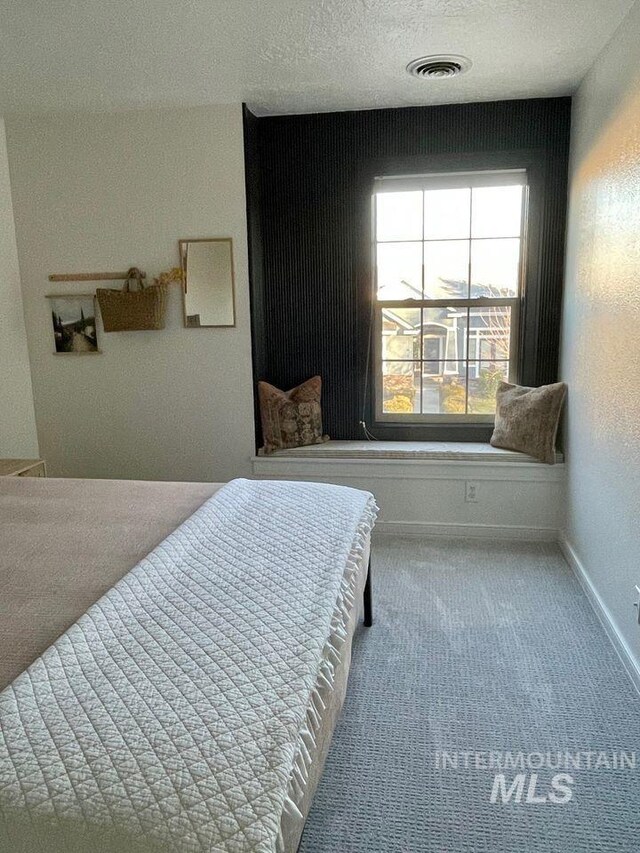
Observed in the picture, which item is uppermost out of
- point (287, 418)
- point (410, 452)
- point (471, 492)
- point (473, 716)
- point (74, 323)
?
point (74, 323)


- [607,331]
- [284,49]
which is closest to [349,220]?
[284,49]

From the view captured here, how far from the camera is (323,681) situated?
49.0 inches

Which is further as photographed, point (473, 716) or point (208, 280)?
point (208, 280)

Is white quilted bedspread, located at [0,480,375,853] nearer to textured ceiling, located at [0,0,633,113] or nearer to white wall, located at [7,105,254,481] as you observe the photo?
white wall, located at [7,105,254,481]

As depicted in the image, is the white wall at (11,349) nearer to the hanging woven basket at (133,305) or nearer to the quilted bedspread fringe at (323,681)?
the hanging woven basket at (133,305)

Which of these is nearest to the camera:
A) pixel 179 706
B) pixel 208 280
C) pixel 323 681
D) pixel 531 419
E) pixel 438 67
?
pixel 179 706

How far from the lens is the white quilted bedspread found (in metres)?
0.89

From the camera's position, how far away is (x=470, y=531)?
3.38 m

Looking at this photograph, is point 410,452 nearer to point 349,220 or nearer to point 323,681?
point 349,220

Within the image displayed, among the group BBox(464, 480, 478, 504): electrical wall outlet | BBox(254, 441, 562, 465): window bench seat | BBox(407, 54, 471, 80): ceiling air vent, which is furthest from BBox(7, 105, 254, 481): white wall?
BBox(464, 480, 478, 504): electrical wall outlet

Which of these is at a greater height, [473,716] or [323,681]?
[323,681]

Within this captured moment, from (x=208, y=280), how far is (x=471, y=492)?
6.27 feet

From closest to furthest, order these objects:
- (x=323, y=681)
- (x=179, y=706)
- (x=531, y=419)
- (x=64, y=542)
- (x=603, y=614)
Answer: (x=179, y=706)
(x=323, y=681)
(x=64, y=542)
(x=603, y=614)
(x=531, y=419)

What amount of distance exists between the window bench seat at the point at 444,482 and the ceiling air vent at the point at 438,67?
6.19 feet
